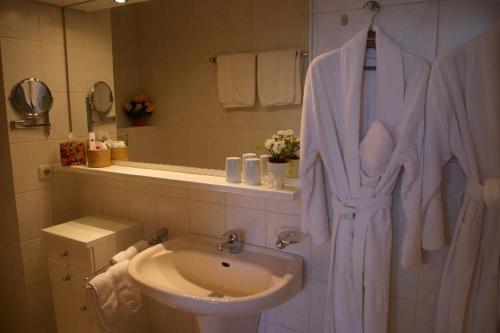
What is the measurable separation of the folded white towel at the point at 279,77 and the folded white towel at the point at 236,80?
0.05 m

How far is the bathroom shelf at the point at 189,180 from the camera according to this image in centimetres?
146

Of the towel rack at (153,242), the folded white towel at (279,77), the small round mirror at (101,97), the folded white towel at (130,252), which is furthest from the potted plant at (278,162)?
the small round mirror at (101,97)

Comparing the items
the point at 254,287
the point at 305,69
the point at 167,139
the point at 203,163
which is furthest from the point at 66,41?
the point at 254,287

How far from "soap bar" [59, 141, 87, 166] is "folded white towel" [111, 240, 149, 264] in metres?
0.63

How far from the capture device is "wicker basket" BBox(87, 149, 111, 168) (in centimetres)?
208

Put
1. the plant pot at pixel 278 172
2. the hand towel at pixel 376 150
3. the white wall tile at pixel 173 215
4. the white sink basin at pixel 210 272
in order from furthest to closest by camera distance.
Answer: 1. the white wall tile at pixel 173 215
2. the plant pot at pixel 278 172
3. the white sink basin at pixel 210 272
4. the hand towel at pixel 376 150

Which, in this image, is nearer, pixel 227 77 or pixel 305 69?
pixel 305 69

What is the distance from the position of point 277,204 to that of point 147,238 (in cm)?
88

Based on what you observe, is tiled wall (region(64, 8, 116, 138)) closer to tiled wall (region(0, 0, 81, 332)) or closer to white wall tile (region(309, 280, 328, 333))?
tiled wall (region(0, 0, 81, 332))

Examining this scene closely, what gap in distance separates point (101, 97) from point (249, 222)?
1.25m

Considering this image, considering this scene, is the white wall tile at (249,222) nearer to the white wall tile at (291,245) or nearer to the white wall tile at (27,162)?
the white wall tile at (291,245)

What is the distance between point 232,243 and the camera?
5.50 ft

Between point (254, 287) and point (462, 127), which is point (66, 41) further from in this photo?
point (462, 127)

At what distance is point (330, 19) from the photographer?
1411 mm
